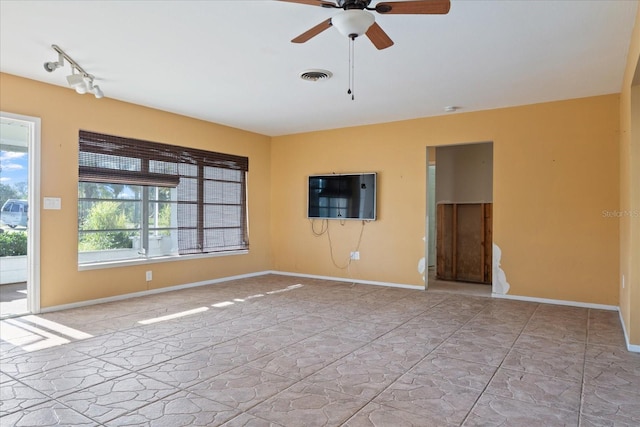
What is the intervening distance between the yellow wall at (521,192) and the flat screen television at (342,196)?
0.15 metres

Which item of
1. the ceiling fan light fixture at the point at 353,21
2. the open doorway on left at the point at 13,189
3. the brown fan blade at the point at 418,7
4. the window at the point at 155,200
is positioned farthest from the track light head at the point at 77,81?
the brown fan blade at the point at 418,7

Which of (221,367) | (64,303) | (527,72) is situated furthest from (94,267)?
(527,72)

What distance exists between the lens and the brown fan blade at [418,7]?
7.31 ft

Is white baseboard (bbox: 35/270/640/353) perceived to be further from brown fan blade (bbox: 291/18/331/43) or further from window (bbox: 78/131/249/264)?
brown fan blade (bbox: 291/18/331/43)

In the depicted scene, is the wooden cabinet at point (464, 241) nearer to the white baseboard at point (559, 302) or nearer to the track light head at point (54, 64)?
the white baseboard at point (559, 302)

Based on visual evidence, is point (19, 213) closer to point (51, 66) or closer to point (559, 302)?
point (51, 66)

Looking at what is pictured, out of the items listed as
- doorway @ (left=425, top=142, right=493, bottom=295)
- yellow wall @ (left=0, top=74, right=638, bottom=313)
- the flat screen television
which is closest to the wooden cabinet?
doorway @ (left=425, top=142, right=493, bottom=295)

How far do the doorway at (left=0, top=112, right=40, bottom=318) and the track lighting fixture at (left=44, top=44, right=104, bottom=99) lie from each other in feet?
2.47

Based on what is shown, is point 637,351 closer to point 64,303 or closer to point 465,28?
point 465,28

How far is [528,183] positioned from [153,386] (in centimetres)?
482

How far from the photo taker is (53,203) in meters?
4.50

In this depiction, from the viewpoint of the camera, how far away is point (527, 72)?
4039mm

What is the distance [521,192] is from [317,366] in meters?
3.77

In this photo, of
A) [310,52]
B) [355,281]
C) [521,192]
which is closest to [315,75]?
[310,52]
